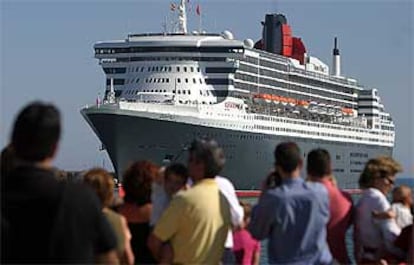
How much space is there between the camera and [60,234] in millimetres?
4066

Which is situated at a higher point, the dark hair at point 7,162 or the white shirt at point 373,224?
the dark hair at point 7,162

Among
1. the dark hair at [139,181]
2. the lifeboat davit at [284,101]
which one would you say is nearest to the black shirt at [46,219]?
the dark hair at [139,181]

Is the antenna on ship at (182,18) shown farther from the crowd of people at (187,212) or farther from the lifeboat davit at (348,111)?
the crowd of people at (187,212)

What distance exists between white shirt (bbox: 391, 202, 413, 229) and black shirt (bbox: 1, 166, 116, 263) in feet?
8.71

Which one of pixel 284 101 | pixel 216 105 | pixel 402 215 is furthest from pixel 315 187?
pixel 284 101

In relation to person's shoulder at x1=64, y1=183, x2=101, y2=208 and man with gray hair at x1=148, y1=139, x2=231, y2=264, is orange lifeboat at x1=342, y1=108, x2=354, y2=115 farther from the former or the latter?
person's shoulder at x1=64, y1=183, x2=101, y2=208

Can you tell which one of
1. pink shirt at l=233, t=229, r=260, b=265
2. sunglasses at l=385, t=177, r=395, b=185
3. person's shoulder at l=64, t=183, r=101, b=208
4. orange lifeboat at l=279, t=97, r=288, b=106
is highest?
orange lifeboat at l=279, t=97, r=288, b=106

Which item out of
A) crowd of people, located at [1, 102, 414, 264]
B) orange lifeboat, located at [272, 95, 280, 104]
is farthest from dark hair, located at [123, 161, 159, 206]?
orange lifeboat, located at [272, 95, 280, 104]

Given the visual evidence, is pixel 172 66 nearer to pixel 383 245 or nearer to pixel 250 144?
pixel 250 144

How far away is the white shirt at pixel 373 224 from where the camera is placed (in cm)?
610

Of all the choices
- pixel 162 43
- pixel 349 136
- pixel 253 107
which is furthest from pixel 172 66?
pixel 349 136

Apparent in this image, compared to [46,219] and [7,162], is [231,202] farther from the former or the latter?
[46,219]

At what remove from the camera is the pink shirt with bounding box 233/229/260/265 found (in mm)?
6402

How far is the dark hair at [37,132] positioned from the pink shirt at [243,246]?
8.37 ft
